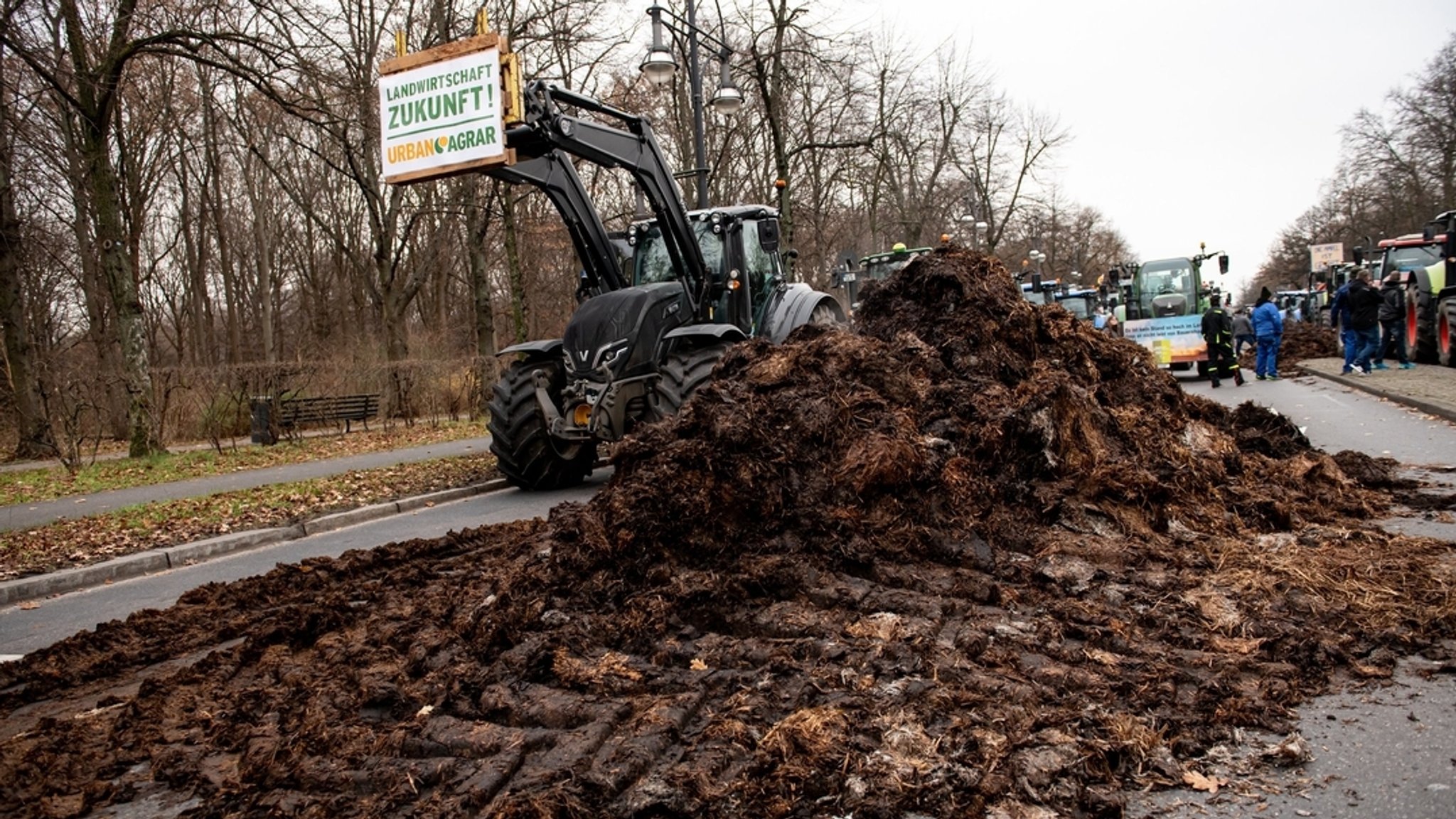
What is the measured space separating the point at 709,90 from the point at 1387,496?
27.1 m

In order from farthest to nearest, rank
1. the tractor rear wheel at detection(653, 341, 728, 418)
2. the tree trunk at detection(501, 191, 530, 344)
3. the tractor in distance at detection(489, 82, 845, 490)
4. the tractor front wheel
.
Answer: the tree trunk at detection(501, 191, 530, 344) → the tractor front wheel → the tractor in distance at detection(489, 82, 845, 490) → the tractor rear wheel at detection(653, 341, 728, 418)

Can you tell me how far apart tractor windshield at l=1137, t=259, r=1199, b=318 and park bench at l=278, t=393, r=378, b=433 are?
1974 centimetres

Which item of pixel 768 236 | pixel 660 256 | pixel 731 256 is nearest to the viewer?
pixel 731 256

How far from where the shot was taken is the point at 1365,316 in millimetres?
20547

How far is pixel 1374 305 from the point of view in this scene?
2033cm

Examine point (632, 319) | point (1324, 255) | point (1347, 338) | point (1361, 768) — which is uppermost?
point (1324, 255)

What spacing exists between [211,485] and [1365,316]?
2102 centimetres

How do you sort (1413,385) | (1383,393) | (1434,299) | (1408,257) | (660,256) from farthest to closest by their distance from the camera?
(1408,257), (1434,299), (1413,385), (1383,393), (660,256)

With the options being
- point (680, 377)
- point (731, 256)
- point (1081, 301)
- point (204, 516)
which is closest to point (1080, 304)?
point (1081, 301)

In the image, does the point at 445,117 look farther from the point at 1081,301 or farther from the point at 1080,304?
the point at 1081,301

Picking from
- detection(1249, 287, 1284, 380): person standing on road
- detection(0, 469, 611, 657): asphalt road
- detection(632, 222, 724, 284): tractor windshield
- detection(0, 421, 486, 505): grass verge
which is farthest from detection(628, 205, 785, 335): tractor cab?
detection(1249, 287, 1284, 380): person standing on road

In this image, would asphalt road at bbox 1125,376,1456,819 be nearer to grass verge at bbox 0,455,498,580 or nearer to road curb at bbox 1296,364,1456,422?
grass verge at bbox 0,455,498,580

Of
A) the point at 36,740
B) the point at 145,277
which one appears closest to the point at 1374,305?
the point at 36,740

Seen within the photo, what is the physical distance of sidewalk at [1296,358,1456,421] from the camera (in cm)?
1434
